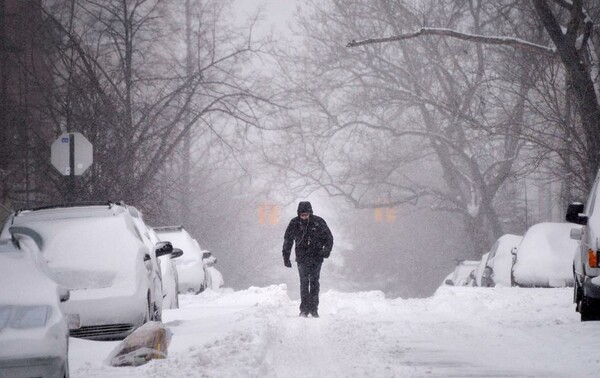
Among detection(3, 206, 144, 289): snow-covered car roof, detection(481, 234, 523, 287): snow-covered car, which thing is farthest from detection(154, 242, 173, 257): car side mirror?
detection(481, 234, 523, 287): snow-covered car

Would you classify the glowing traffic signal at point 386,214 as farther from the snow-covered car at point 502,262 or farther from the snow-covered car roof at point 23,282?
the snow-covered car roof at point 23,282

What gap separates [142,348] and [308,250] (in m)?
6.93

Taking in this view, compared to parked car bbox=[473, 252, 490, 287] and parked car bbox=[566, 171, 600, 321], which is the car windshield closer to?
parked car bbox=[566, 171, 600, 321]

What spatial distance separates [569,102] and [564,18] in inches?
288

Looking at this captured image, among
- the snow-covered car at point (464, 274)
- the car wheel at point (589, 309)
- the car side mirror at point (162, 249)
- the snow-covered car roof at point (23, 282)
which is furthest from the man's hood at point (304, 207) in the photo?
the snow-covered car at point (464, 274)

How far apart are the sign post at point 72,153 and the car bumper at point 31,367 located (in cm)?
1079

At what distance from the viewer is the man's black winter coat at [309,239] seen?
15727 millimetres

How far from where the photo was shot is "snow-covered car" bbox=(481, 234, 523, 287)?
24188mm

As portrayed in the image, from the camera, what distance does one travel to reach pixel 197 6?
92.8 feet

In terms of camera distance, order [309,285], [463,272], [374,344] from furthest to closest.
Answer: [463,272]
[309,285]
[374,344]

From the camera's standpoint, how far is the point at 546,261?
21.1 metres

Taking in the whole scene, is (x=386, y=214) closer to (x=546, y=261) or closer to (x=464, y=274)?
(x=464, y=274)

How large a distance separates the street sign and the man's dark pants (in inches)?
171

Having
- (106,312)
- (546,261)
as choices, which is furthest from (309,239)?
(546,261)
